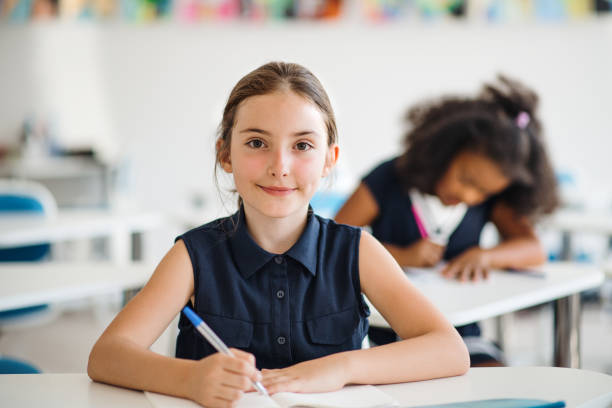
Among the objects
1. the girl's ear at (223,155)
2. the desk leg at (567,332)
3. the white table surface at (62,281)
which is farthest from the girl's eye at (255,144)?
the desk leg at (567,332)

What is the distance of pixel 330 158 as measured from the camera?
1.20m

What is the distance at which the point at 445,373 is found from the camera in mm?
979

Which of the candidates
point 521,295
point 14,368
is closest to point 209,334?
point 14,368

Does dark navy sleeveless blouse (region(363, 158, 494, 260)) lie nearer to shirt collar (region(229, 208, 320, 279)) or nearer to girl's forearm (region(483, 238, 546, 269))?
girl's forearm (region(483, 238, 546, 269))

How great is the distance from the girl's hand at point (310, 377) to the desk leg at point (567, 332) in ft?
3.45

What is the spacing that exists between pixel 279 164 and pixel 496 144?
1029 mm

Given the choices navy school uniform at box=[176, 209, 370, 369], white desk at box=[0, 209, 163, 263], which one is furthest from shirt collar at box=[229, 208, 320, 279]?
white desk at box=[0, 209, 163, 263]

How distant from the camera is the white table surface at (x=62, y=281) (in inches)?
60.7

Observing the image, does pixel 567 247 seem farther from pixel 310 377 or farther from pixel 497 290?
pixel 310 377

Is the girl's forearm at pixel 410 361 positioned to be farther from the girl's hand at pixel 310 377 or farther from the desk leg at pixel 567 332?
the desk leg at pixel 567 332

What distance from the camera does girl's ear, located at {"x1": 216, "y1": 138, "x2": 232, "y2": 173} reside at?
3.90 feet

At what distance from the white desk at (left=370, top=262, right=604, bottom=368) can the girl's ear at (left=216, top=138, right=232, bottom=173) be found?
0.41 meters

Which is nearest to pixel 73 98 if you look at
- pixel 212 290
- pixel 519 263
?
pixel 519 263

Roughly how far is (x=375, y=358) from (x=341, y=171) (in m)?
4.05
